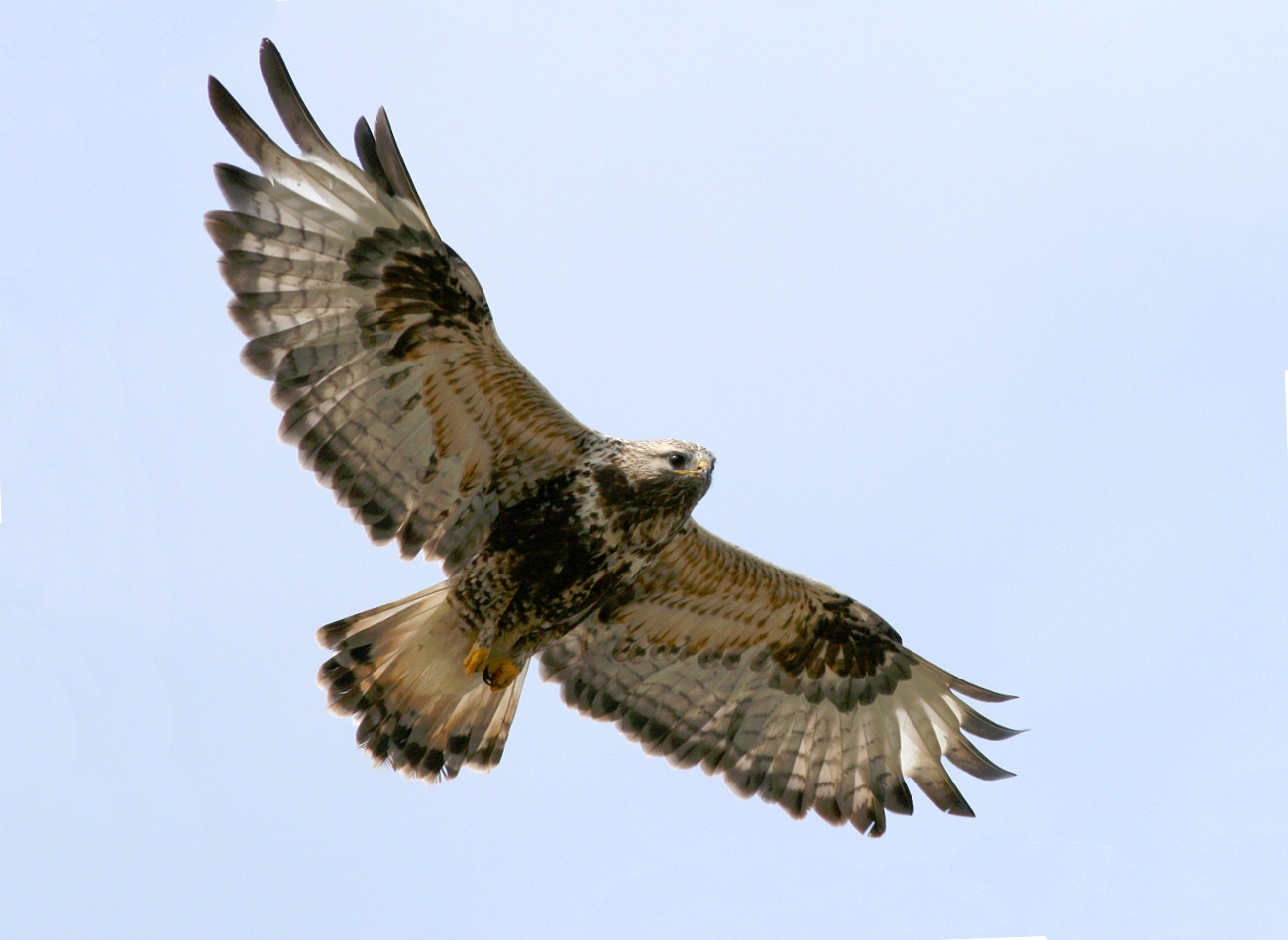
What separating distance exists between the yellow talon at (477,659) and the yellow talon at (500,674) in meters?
0.09

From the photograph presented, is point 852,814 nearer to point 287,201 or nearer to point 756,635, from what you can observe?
point 756,635

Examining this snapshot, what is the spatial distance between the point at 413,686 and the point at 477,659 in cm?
46

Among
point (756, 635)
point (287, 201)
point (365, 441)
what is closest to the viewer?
point (287, 201)

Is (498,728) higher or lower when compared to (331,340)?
lower

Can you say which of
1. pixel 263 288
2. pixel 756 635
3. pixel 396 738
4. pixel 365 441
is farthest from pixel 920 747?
pixel 263 288

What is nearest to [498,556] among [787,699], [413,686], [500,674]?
[500,674]

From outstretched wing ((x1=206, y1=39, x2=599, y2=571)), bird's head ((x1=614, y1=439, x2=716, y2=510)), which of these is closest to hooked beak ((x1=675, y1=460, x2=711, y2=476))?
bird's head ((x1=614, y1=439, x2=716, y2=510))

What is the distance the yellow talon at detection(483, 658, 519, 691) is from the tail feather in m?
0.17

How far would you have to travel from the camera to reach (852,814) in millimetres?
9188

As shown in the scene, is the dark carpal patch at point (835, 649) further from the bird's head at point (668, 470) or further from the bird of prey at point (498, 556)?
the bird's head at point (668, 470)

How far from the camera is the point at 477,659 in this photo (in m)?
8.20

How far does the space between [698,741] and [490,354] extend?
2.88 m

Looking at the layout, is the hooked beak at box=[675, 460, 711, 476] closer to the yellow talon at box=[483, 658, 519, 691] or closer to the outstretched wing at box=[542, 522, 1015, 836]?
the outstretched wing at box=[542, 522, 1015, 836]

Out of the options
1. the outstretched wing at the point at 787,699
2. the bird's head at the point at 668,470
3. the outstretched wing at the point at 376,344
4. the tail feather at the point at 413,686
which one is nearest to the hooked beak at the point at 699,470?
the bird's head at the point at 668,470
